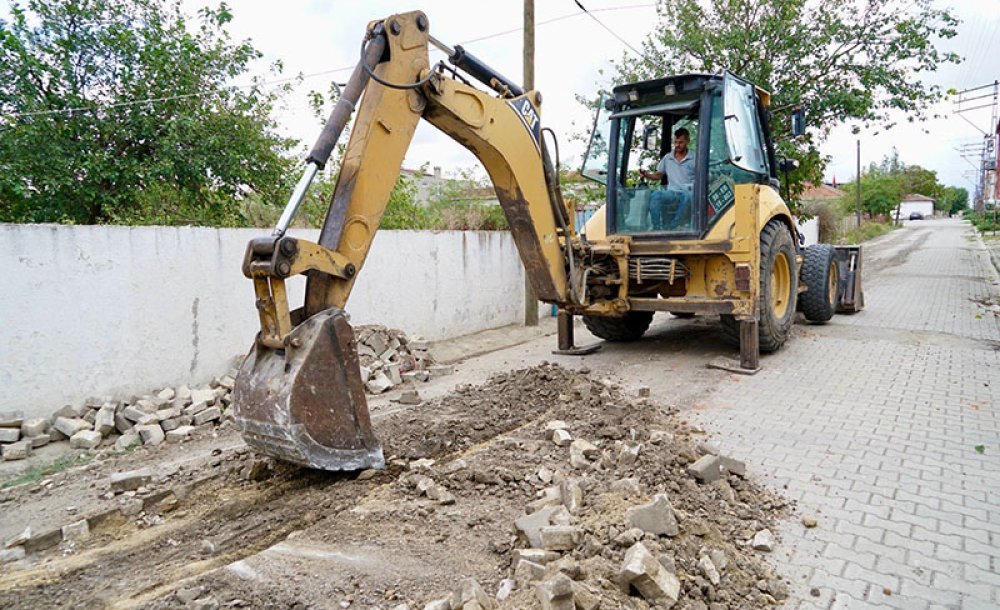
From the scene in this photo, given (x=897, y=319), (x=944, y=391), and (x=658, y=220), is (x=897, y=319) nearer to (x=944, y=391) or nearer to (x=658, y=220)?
(x=944, y=391)

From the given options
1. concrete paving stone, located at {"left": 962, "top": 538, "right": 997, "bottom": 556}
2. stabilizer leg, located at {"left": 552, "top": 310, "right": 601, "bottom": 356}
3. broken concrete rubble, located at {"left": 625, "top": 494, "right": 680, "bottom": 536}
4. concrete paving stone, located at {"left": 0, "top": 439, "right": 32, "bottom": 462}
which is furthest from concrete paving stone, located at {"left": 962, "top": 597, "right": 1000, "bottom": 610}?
concrete paving stone, located at {"left": 0, "top": 439, "right": 32, "bottom": 462}

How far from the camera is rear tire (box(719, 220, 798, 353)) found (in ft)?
21.5

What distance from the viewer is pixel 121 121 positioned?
23.8 feet

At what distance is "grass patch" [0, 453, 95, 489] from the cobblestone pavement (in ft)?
15.3

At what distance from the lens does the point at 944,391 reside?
5617mm

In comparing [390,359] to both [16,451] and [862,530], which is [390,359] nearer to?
[16,451]

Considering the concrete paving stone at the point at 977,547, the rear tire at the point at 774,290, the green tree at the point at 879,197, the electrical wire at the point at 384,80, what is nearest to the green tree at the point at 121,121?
the electrical wire at the point at 384,80

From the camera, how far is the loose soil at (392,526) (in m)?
2.60

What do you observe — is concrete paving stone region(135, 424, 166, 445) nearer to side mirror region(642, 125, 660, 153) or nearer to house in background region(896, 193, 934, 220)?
side mirror region(642, 125, 660, 153)

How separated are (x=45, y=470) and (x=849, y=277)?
10552mm

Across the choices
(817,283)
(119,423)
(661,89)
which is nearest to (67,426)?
(119,423)

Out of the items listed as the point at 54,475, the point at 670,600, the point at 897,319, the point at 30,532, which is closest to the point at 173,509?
the point at 30,532

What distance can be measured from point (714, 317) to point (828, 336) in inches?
65.0

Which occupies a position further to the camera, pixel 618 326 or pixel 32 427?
pixel 618 326
